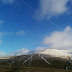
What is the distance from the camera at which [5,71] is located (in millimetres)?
55000

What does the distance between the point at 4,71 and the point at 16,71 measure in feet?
30.3

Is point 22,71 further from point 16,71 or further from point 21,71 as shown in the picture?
point 16,71

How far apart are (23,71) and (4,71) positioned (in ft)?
47.8

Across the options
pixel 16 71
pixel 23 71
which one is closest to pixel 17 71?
pixel 16 71

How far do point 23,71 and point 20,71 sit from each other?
2.35 meters

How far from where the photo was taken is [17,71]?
55000 millimetres

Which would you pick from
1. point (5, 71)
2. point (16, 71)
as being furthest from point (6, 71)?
point (16, 71)

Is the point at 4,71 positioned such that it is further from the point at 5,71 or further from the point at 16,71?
the point at 16,71

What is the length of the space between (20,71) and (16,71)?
3008mm

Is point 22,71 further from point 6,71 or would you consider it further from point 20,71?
point 6,71

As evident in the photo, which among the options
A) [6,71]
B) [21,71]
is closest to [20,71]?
[21,71]

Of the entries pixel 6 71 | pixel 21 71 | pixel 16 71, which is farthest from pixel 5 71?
pixel 21 71

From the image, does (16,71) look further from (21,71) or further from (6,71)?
(6,71)

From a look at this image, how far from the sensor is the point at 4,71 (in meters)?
55.0
